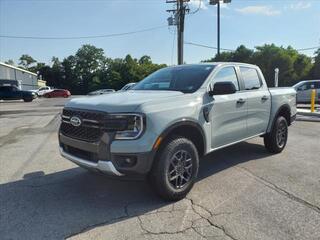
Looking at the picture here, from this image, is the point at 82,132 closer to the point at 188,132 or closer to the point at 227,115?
the point at 188,132

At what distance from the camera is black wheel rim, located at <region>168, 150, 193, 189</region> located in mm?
4660

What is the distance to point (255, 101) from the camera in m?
6.43

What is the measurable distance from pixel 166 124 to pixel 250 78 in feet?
9.12

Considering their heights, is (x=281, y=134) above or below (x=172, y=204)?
above

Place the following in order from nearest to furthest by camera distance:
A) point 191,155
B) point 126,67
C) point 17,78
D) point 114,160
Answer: point 114,160 → point 191,155 → point 17,78 → point 126,67

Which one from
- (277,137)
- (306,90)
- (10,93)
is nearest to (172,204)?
(277,137)

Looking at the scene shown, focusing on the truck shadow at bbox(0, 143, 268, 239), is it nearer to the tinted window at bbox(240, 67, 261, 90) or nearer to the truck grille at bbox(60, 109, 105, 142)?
the truck grille at bbox(60, 109, 105, 142)

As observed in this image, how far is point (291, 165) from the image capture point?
646cm

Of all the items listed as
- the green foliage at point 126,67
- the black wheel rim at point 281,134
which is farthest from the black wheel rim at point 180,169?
the green foliage at point 126,67

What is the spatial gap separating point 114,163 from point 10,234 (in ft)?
4.42

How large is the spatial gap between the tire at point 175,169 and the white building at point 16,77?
4310 cm

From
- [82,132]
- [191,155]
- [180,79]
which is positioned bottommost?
[191,155]

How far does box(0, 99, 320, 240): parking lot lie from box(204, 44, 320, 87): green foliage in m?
49.1

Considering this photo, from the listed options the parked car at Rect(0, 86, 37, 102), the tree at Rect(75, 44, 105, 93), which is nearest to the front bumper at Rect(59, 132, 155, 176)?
the parked car at Rect(0, 86, 37, 102)
